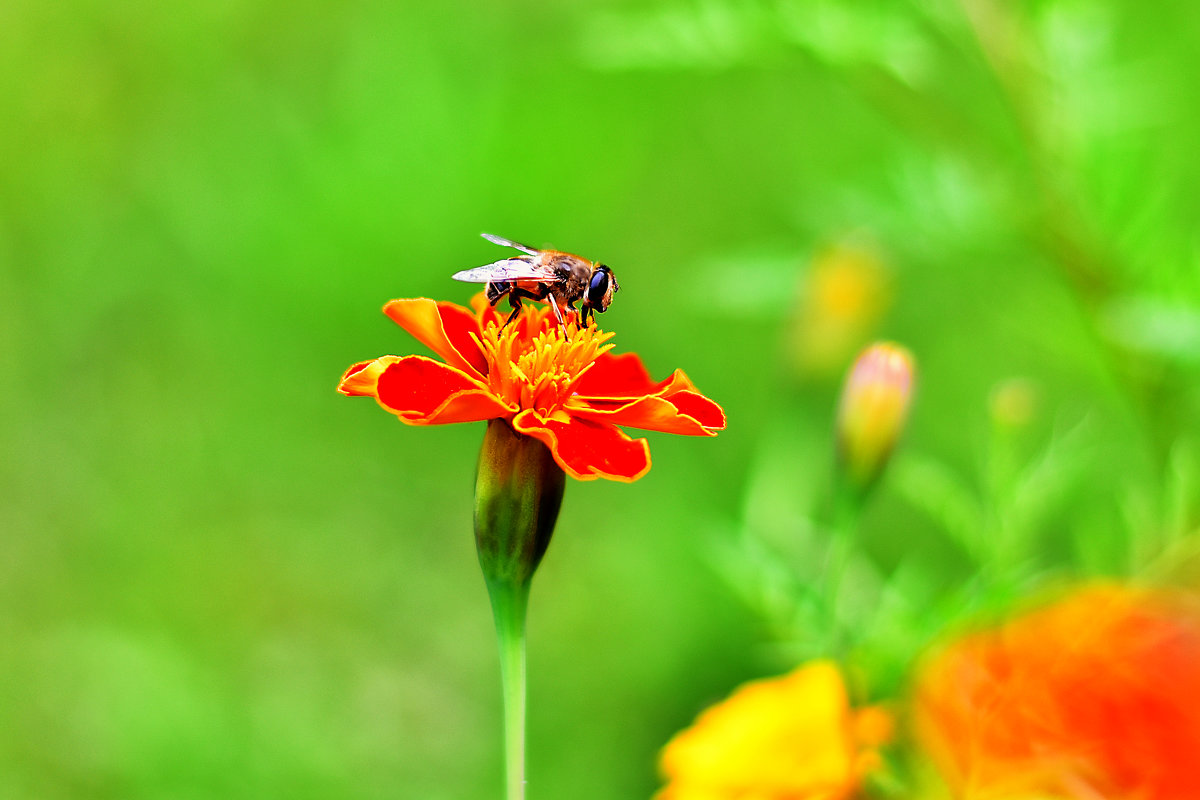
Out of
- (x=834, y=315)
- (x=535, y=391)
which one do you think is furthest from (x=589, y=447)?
(x=834, y=315)

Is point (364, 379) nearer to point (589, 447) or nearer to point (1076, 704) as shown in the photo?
point (589, 447)

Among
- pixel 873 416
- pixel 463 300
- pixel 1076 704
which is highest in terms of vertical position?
pixel 463 300

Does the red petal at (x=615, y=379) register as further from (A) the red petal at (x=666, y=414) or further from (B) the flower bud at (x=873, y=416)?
(B) the flower bud at (x=873, y=416)

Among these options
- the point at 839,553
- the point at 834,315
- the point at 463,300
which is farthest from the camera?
the point at 463,300

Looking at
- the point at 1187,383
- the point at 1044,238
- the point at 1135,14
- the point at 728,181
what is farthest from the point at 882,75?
the point at 1135,14

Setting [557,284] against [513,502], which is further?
[557,284]

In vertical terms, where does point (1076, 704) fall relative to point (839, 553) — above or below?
below

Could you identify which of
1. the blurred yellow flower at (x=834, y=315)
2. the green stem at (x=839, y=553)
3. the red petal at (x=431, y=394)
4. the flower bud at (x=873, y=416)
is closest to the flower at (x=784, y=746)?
the green stem at (x=839, y=553)

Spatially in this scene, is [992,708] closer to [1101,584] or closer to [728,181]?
[1101,584]

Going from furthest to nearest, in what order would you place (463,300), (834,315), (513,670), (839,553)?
(463,300), (834,315), (839,553), (513,670)
